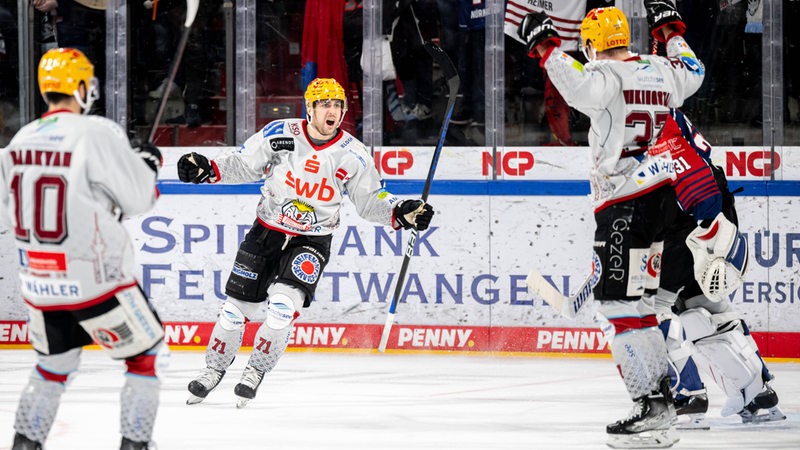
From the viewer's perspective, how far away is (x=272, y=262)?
5.01 meters

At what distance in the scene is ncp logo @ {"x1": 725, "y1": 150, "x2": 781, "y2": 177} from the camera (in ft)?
21.4

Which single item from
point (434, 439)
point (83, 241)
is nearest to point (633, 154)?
point (434, 439)

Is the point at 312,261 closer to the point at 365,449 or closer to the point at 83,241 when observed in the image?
the point at 365,449

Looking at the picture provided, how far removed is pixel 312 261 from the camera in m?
4.93

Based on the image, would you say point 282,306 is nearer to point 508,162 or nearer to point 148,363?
point 148,363

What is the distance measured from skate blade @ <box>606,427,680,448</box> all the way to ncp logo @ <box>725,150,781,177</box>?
9.67ft

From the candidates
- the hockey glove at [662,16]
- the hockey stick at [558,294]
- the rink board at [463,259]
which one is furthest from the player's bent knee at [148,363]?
the rink board at [463,259]

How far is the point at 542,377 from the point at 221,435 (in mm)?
2043

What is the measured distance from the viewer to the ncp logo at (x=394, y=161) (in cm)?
677

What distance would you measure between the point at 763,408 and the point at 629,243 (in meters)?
0.99

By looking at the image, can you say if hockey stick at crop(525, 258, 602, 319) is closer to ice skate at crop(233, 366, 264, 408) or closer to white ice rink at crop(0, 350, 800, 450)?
white ice rink at crop(0, 350, 800, 450)

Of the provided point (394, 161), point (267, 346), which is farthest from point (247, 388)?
point (394, 161)

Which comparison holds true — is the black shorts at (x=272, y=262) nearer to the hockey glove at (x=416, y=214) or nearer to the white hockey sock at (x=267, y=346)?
the white hockey sock at (x=267, y=346)

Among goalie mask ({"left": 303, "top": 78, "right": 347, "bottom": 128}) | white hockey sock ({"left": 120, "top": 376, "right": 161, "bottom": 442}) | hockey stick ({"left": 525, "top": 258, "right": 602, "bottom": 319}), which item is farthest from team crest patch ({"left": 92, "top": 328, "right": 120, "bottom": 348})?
goalie mask ({"left": 303, "top": 78, "right": 347, "bottom": 128})
